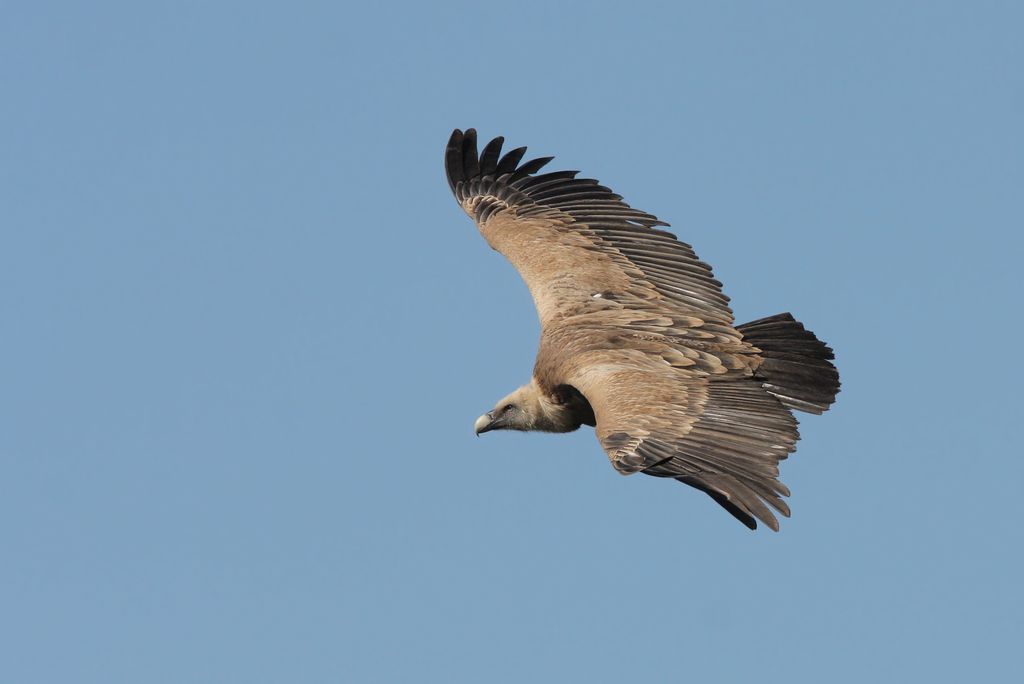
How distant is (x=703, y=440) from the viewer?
9602mm

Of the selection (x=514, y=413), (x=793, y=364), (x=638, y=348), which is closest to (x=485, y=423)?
(x=514, y=413)

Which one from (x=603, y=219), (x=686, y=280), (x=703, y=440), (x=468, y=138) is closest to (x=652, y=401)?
(x=703, y=440)

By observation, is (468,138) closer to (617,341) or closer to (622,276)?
(622,276)

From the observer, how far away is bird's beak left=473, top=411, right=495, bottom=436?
39.9 ft

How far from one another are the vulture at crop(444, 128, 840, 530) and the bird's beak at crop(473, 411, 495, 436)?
0.01 metres

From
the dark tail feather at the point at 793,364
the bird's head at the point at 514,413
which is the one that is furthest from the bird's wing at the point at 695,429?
the bird's head at the point at 514,413

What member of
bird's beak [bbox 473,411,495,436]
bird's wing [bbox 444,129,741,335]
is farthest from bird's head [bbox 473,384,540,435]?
bird's wing [bbox 444,129,741,335]

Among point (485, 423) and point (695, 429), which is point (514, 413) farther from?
point (695, 429)

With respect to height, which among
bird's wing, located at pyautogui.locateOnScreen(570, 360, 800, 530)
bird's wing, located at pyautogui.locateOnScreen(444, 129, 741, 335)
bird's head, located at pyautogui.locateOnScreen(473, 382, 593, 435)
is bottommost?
bird's wing, located at pyautogui.locateOnScreen(570, 360, 800, 530)

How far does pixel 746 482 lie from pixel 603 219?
436 centimetres

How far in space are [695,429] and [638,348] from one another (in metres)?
1.47

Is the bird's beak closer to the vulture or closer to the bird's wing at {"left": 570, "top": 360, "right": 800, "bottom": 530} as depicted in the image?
the vulture

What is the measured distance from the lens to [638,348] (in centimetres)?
1109

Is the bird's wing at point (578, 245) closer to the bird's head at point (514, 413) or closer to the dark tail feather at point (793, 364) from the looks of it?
the dark tail feather at point (793, 364)
